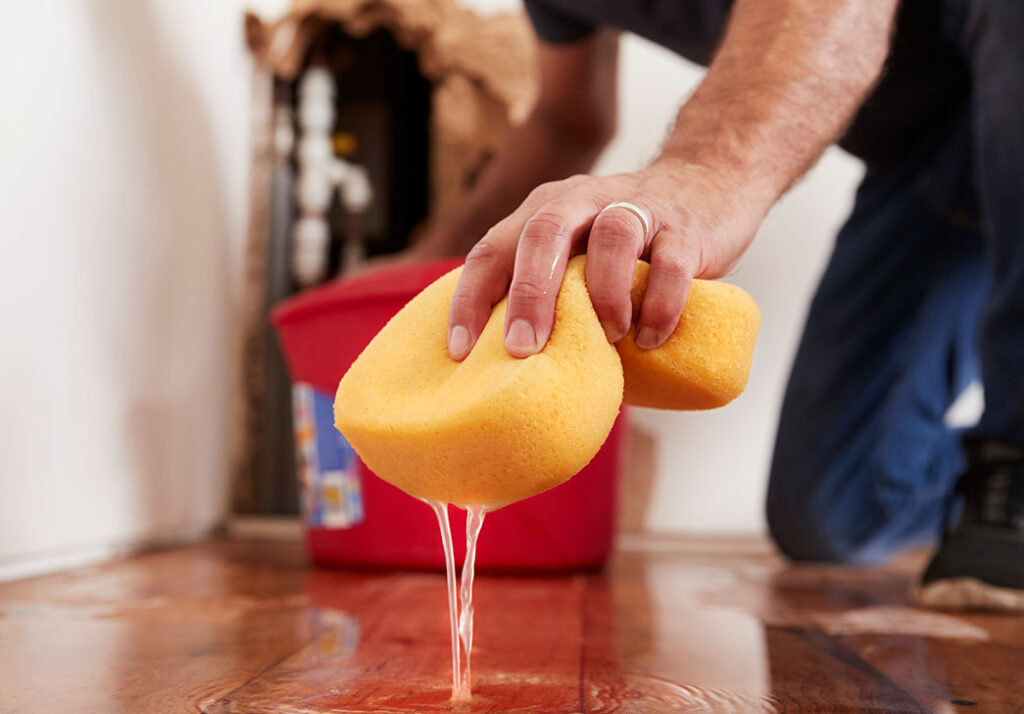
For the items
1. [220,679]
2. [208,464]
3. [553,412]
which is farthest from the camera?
[208,464]

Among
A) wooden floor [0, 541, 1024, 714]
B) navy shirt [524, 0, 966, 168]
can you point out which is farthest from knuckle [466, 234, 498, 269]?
navy shirt [524, 0, 966, 168]

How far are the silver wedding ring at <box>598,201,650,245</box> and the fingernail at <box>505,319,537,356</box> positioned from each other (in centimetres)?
7

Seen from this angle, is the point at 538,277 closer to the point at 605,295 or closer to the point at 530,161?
the point at 605,295

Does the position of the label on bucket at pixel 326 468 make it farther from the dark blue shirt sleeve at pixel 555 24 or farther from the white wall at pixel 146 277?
the dark blue shirt sleeve at pixel 555 24

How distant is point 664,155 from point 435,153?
3.57 feet

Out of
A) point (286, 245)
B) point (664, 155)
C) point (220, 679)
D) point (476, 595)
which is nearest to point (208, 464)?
point (286, 245)

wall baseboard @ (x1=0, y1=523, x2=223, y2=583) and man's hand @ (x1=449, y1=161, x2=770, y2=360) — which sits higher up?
man's hand @ (x1=449, y1=161, x2=770, y2=360)

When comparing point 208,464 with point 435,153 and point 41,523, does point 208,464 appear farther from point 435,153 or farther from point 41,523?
point 435,153

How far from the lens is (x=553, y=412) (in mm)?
374

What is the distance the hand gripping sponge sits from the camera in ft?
1.24

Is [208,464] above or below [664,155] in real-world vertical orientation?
below

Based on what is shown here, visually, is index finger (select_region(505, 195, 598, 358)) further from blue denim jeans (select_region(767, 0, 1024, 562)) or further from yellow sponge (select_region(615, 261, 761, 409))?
blue denim jeans (select_region(767, 0, 1024, 562))

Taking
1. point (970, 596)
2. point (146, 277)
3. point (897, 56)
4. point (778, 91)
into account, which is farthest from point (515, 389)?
point (146, 277)

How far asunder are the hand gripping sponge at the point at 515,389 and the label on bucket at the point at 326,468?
54cm
